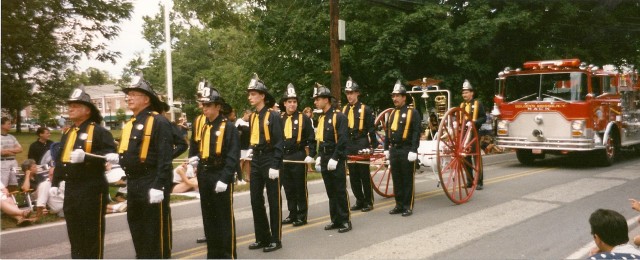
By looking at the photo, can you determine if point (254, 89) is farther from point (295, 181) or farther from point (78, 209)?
point (78, 209)

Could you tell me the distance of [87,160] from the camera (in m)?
5.34

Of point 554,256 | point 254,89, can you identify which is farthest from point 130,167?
point 554,256

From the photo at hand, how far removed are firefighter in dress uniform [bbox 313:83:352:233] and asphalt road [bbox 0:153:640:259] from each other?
10.7 inches

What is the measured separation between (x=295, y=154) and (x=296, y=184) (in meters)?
0.49

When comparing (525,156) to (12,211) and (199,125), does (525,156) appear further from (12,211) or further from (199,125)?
(12,211)

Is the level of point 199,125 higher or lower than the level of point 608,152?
higher

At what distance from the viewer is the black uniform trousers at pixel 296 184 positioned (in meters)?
7.87

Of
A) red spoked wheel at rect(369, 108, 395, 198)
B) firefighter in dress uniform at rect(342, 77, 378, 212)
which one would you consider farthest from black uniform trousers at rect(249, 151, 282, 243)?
red spoked wheel at rect(369, 108, 395, 198)

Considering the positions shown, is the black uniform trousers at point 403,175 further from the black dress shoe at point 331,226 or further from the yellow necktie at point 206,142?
the yellow necktie at point 206,142

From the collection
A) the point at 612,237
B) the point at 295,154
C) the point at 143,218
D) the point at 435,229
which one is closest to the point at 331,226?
the point at 295,154

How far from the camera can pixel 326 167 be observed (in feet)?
26.0

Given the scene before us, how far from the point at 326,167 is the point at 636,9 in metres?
25.7

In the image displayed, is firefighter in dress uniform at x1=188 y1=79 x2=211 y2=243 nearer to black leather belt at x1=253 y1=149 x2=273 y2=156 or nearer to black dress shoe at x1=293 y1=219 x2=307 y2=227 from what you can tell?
black leather belt at x1=253 y1=149 x2=273 y2=156

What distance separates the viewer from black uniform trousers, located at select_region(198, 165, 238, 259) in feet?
19.0
